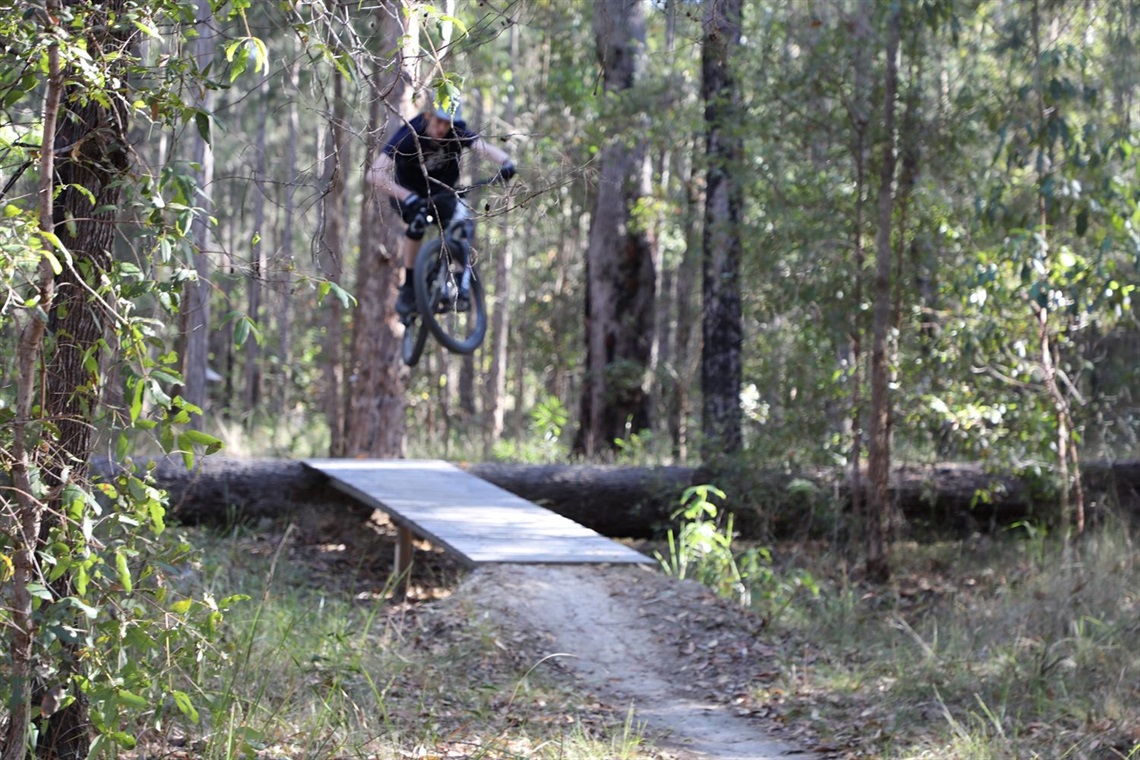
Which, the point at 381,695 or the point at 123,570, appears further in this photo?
the point at 381,695

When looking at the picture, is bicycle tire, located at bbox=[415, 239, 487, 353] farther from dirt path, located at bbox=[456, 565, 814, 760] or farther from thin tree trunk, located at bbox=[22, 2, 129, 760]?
thin tree trunk, located at bbox=[22, 2, 129, 760]

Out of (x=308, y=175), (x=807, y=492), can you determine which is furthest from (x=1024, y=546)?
(x=308, y=175)

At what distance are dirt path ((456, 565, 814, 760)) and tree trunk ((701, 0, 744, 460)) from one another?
338 centimetres

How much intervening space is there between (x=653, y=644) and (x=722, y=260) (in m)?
5.65

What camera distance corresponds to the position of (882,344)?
8.21 meters

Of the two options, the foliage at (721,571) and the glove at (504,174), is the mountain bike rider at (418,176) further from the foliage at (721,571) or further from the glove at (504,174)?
the foliage at (721,571)

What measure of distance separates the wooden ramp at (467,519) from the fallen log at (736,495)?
0.48 metres

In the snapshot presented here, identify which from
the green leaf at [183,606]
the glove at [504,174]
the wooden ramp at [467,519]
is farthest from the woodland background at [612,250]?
the wooden ramp at [467,519]

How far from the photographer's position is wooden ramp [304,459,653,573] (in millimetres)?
6816

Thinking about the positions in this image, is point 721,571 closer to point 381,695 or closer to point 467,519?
point 467,519

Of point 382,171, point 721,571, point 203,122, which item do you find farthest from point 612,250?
point 203,122

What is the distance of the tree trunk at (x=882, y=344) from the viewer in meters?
8.23

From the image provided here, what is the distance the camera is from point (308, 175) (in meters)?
3.54

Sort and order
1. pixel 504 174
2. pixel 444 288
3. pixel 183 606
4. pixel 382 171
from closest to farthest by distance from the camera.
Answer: pixel 183 606, pixel 382 171, pixel 504 174, pixel 444 288
